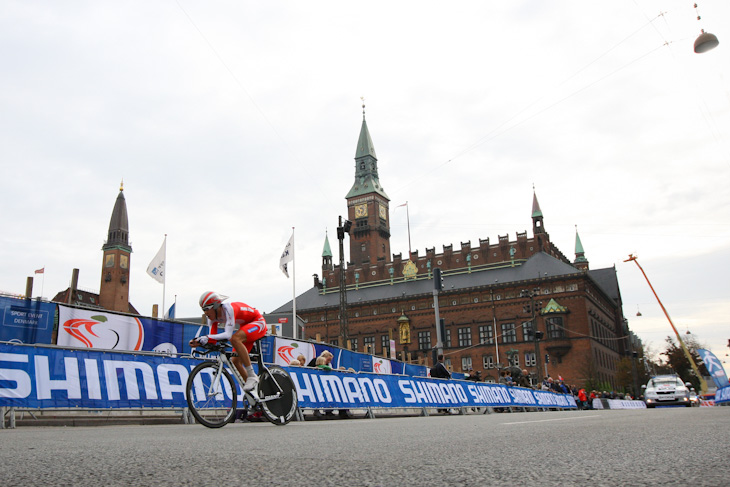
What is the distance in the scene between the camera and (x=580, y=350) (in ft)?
200

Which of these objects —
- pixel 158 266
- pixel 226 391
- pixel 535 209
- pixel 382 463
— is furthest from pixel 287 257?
pixel 535 209

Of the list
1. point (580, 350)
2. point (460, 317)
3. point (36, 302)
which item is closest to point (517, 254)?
point (460, 317)

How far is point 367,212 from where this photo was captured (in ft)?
292

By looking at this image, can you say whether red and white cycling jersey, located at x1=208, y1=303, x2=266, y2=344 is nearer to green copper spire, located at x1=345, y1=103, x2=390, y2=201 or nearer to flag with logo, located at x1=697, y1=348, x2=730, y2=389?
flag with logo, located at x1=697, y1=348, x2=730, y2=389

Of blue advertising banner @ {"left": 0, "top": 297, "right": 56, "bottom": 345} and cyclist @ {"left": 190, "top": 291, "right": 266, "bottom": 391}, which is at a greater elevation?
blue advertising banner @ {"left": 0, "top": 297, "right": 56, "bottom": 345}

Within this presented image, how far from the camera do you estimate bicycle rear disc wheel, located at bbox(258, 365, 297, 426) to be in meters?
6.89

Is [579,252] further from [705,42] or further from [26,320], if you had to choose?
[26,320]

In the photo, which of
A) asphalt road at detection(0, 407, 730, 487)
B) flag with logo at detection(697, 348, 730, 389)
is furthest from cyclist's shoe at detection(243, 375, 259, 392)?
flag with logo at detection(697, 348, 730, 389)

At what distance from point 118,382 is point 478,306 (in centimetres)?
6270

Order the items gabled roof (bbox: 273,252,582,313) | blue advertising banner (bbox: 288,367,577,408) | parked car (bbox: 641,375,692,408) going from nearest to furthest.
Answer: blue advertising banner (bbox: 288,367,577,408) → parked car (bbox: 641,375,692,408) → gabled roof (bbox: 273,252,582,313)

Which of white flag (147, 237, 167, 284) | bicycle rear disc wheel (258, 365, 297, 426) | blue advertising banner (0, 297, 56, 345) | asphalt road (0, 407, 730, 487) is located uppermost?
white flag (147, 237, 167, 284)

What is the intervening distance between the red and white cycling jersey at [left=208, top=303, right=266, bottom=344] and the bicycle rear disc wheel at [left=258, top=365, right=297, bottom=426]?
0.57 metres

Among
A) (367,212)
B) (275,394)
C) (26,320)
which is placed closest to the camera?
(275,394)

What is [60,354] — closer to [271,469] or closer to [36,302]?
[36,302]
